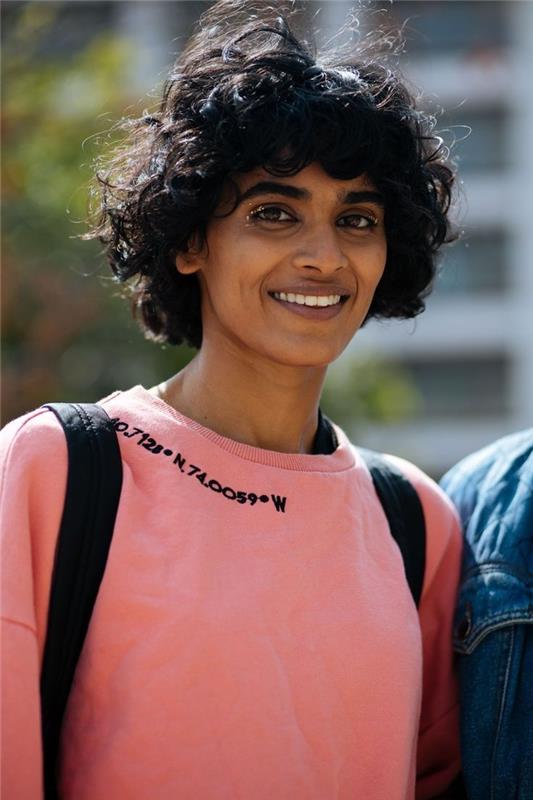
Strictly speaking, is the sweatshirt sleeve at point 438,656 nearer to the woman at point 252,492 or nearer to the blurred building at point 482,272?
the woman at point 252,492

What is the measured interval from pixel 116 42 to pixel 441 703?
910 cm

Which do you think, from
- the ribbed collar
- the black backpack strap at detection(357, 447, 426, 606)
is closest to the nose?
the ribbed collar

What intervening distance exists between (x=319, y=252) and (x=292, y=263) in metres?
0.06

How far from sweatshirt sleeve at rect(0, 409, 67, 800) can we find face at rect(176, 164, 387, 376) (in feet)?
1.76

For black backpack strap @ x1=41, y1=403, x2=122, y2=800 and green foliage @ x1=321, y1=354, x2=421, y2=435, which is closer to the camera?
black backpack strap @ x1=41, y1=403, x2=122, y2=800

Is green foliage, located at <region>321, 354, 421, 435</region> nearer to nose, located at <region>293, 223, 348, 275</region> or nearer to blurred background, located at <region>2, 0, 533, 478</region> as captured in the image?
blurred background, located at <region>2, 0, 533, 478</region>

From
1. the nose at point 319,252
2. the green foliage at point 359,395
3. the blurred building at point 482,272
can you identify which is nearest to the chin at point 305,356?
the nose at point 319,252

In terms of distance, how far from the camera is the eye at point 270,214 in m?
2.62

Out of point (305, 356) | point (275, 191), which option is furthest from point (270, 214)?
point (305, 356)

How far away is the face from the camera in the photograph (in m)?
2.60

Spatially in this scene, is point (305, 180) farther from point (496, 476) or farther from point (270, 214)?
point (496, 476)

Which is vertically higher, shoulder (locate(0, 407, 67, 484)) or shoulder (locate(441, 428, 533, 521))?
shoulder (locate(0, 407, 67, 484))

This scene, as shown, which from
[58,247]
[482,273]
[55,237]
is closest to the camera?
[55,237]

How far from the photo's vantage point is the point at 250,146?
2.57m
